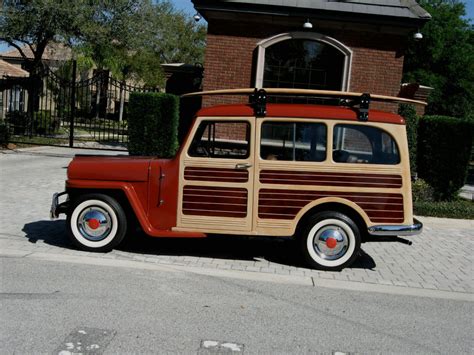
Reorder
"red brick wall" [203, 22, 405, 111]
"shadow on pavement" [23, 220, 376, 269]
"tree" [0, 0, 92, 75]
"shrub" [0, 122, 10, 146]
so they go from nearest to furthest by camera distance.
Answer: "shadow on pavement" [23, 220, 376, 269], "red brick wall" [203, 22, 405, 111], "shrub" [0, 122, 10, 146], "tree" [0, 0, 92, 75]

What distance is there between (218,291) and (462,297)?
2.83 m

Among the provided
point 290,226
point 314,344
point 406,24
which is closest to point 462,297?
point 290,226

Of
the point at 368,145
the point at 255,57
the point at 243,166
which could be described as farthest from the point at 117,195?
the point at 255,57

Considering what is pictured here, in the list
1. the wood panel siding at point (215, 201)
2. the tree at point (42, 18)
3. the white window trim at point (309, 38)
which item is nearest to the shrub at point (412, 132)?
the white window trim at point (309, 38)

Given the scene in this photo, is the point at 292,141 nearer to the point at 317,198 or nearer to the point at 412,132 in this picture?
the point at 317,198

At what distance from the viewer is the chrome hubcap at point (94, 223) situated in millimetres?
6500

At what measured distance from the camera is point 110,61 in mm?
37812

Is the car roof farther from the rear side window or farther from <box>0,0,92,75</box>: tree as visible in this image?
<box>0,0,92,75</box>: tree

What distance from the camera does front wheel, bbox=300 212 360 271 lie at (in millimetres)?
6305

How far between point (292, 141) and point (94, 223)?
2.70 metres

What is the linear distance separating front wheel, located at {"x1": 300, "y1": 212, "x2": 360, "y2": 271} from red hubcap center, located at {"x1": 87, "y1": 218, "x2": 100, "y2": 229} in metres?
2.58

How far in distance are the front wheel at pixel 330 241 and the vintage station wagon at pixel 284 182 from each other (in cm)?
1

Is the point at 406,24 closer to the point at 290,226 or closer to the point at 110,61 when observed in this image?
the point at 290,226

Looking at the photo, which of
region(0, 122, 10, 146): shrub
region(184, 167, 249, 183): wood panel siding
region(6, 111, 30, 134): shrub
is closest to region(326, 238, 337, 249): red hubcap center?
region(184, 167, 249, 183): wood panel siding
